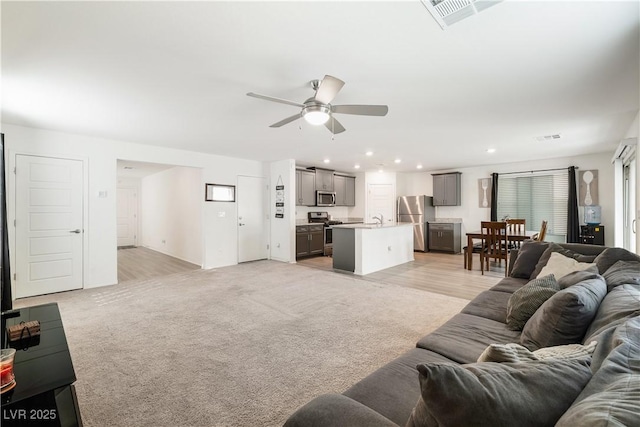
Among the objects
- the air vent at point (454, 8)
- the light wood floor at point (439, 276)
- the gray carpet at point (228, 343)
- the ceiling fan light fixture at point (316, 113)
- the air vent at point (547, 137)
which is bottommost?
the gray carpet at point (228, 343)

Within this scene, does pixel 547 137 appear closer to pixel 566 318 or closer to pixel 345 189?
pixel 566 318

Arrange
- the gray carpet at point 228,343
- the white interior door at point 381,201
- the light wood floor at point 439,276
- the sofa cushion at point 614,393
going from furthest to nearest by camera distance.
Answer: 1. the white interior door at point 381,201
2. the light wood floor at point 439,276
3. the gray carpet at point 228,343
4. the sofa cushion at point 614,393

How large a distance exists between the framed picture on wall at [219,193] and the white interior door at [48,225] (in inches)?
84.1

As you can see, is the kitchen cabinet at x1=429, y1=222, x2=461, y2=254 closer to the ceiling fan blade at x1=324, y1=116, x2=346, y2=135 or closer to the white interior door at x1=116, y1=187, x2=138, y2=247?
the ceiling fan blade at x1=324, y1=116, x2=346, y2=135

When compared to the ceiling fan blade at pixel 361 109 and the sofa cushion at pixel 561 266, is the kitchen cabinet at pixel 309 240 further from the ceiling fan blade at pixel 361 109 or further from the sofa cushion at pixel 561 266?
the sofa cushion at pixel 561 266

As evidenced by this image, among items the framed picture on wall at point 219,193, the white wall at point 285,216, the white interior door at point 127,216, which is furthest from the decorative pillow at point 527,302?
the white interior door at point 127,216

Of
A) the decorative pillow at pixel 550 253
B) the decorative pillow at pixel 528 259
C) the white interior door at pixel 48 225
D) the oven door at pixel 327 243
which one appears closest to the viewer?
the decorative pillow at pixel 550 253

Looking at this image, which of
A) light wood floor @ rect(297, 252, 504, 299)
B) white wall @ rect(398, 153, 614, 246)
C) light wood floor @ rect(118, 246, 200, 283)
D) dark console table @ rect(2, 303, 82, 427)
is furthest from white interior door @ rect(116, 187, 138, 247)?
white wall @ rect(398, 153, 614, 246)

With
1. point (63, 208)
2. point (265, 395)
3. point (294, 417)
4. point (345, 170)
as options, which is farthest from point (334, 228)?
point (294, 417)

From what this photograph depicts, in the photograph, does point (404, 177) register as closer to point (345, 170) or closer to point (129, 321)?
point (345, 170)

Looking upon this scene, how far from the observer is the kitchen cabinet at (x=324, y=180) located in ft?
26.7

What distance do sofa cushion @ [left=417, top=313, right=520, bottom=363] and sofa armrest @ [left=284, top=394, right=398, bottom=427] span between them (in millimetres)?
809

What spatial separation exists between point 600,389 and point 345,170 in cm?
846

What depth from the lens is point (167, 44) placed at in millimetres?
2086
